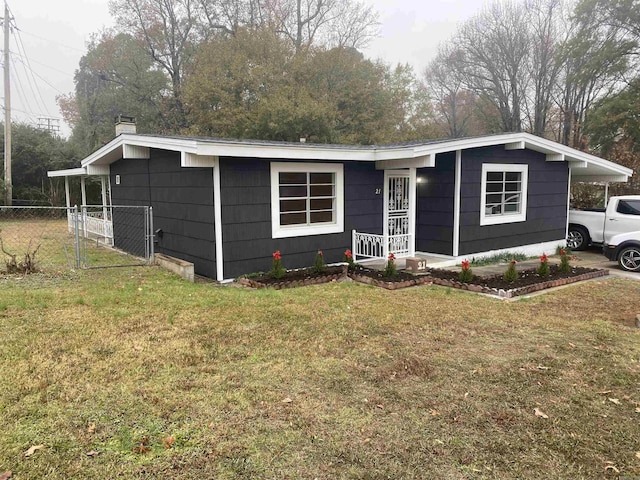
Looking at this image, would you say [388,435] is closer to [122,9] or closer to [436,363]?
[436,363]

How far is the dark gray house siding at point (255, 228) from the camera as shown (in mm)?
7902

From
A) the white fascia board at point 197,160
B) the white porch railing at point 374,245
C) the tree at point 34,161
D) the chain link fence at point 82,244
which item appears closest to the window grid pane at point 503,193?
the white porch railing at point 374,245

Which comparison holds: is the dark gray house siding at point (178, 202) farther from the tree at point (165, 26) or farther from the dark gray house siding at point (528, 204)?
the tree at point (165, 26)

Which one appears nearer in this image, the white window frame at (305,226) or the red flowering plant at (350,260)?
the white window frame at (305,226)

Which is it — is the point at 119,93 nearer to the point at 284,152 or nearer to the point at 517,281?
the point at 284,152

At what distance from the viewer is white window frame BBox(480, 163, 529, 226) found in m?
10.5

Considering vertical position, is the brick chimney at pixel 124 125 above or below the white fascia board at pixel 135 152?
above

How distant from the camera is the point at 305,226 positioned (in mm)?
8914

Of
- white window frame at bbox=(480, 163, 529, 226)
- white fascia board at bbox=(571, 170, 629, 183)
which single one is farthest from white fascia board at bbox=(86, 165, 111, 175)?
white fascia board at bbox=(571, 170, 629, 183)

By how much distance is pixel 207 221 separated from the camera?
317 inches

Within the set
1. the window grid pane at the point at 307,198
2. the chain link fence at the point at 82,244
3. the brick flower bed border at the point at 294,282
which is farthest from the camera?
the window grid pane at the point at 307,198

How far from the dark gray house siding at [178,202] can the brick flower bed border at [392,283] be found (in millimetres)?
2519

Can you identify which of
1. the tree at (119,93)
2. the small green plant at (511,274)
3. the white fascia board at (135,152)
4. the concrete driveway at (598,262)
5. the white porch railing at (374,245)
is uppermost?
the tree at (119,93)

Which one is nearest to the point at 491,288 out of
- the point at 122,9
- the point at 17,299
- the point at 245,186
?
the point at 245,186
